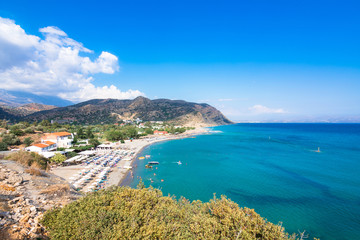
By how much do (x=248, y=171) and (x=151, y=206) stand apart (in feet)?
101

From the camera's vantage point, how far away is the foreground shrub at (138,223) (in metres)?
6.91

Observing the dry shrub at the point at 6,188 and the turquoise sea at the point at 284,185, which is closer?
the dry shrub at the point at 6,188

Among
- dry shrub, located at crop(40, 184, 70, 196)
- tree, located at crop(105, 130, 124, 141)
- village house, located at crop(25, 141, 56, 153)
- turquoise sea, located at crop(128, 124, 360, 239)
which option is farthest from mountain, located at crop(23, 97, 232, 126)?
dry shrub, located at crop(40, 184, 70, 196)

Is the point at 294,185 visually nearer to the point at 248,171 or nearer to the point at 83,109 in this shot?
the point at 248,171

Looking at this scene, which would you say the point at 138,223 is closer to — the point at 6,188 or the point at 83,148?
the point at 6,188

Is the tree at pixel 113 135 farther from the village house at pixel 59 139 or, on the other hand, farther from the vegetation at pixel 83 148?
the village house at pixel 59 139

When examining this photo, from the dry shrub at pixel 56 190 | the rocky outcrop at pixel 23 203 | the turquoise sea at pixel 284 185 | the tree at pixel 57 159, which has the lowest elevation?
the turquoise sea at pixel 284 185

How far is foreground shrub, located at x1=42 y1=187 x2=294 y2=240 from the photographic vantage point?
22.7ft

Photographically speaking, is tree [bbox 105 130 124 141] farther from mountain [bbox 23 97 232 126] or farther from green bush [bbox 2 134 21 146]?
mountain [bbox 23 97 232 126]

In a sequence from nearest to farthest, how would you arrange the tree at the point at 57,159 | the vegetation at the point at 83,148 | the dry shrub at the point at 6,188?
the dry shrub at the point at 6,188 → the tree at the point at 57,159 → the vegetation at the point at 83,148

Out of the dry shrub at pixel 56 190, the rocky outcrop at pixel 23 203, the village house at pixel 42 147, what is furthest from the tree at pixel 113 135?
the dry shrub at pixel 56 190

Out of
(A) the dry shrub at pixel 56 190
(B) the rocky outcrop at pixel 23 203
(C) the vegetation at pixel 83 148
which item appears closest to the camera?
(B) the rocky outcrop at pixel 23 203

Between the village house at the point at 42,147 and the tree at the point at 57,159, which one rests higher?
the village house at the point at 42,147

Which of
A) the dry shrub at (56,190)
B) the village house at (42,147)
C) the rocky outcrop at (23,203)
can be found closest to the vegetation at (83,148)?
the village house at (42,147)
